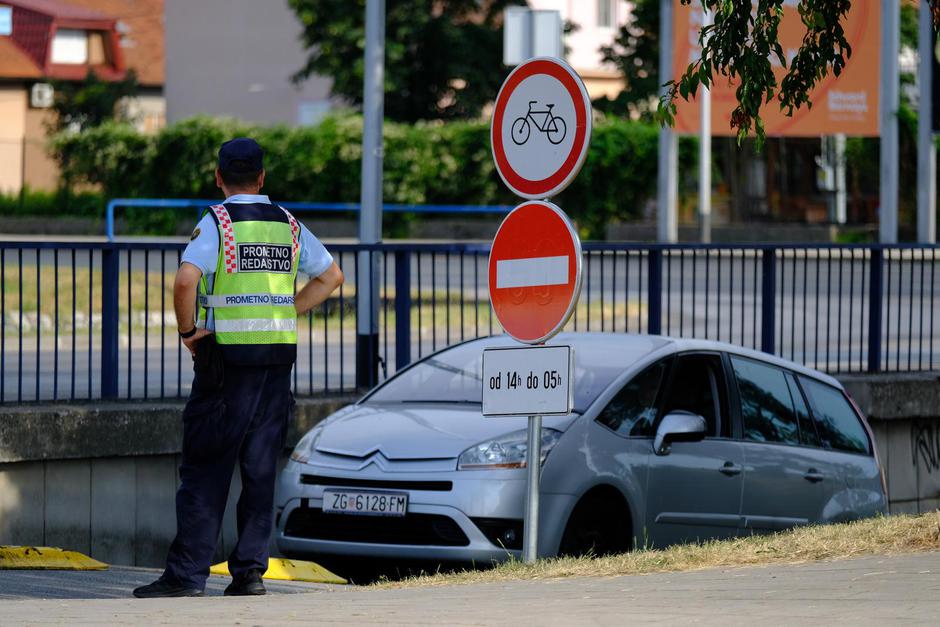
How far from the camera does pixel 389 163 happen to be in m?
40.1

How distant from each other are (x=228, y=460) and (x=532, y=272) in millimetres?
1503

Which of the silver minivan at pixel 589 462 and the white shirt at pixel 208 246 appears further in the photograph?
the silver minivan at pixel 589 462

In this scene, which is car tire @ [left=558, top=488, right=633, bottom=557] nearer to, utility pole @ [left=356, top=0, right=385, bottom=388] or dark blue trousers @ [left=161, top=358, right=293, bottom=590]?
dark blue trousers @ [left=161, top=358, right=293, bottom=590]

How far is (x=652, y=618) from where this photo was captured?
5.48 meters

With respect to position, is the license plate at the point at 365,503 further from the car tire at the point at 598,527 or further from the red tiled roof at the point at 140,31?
the red tiled roof at the point at 140,31

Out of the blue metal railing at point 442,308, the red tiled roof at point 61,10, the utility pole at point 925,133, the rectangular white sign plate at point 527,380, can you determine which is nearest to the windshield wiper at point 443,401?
the rectangular white sign plate at point 527,380

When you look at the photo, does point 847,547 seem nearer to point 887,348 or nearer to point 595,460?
point 595,460

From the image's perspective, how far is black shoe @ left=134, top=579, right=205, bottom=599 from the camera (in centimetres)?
670

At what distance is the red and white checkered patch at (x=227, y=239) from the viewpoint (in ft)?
21.8

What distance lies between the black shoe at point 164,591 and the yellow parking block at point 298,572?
4.90 feet

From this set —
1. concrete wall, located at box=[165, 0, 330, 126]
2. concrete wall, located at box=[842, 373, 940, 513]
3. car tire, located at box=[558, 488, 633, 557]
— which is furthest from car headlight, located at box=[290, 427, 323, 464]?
concrete wall, located at box=[165, 0, 330, 126]

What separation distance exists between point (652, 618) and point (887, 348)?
8609 mm

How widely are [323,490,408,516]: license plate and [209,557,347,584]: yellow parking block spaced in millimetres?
310

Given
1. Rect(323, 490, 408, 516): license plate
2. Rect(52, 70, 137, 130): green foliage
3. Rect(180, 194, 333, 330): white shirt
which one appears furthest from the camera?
Rect(52, 70, 137, 130): green foliage
